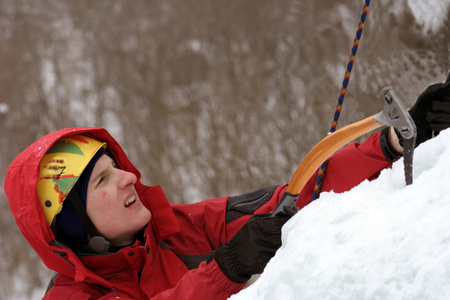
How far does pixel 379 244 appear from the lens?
2.45 feet

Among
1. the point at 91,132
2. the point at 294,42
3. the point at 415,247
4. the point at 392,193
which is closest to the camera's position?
the point at 415,247

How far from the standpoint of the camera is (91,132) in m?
1.82

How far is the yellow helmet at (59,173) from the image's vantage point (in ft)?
5.26

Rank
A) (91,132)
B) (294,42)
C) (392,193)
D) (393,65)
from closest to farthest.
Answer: (392,193)
(91,132)
(393,65)
(294,42)

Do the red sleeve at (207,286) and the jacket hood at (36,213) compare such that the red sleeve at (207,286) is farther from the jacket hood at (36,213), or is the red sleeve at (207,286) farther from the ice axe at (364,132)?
the jacket hood at (36,213)

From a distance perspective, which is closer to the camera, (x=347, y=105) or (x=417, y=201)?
(x=417, y=201)

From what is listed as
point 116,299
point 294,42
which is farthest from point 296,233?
point 294,42

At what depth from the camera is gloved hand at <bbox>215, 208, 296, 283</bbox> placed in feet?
3.93

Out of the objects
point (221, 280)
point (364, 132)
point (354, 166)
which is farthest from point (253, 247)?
point (354, 166)

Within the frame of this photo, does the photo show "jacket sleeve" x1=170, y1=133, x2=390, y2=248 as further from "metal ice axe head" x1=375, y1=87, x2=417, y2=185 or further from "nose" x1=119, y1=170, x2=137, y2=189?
"metal ice axe head" x1=375, y1=87, x2=417, y2=185

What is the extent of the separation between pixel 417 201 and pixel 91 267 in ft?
4.24

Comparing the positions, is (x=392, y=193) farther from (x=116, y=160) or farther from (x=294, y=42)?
(x=294, y=42)

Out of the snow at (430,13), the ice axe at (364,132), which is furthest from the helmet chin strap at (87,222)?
the snow at (430,13)

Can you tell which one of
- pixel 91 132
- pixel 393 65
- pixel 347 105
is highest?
pixel 91 132
